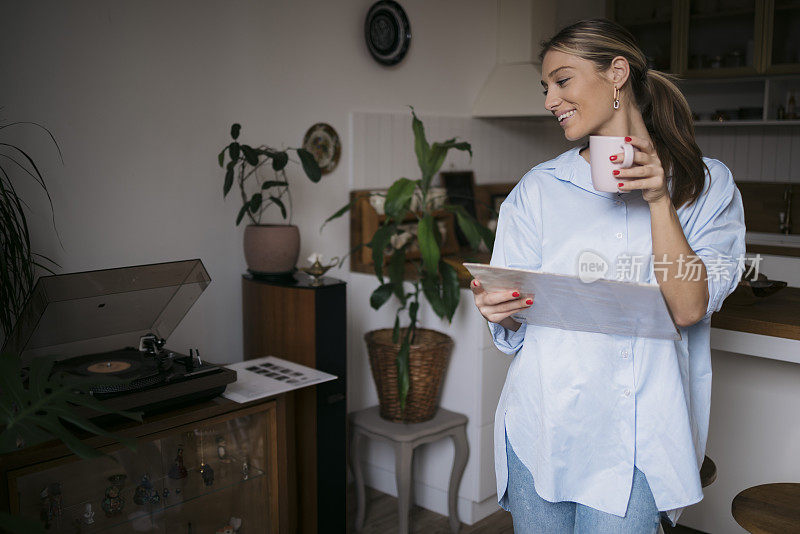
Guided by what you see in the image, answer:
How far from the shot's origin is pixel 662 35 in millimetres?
4633

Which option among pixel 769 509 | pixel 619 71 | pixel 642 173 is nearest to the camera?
pixel 642 173

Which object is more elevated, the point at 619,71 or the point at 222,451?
the point at 619,71

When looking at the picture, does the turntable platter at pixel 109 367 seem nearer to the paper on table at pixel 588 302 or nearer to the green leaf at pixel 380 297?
the green leaf at pixel 380 297

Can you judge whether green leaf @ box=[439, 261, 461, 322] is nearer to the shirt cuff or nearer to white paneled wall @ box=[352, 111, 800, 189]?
white paneled wall @ box=[352, 111, 800, 189]

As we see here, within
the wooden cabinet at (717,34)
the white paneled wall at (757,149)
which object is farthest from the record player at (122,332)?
the white paneled wall at (757,149)

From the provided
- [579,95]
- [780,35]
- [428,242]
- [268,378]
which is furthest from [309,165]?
[780,35]

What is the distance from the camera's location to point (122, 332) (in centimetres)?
208

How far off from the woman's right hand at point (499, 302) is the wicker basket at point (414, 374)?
Result: 142 centimetres

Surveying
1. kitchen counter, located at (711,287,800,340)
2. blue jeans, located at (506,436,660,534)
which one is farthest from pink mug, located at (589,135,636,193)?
kitchen counter, located at (711,287,800,340)

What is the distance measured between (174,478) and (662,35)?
13.0ft

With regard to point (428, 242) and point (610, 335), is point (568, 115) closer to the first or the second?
point (610, 335)

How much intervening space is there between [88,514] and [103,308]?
524mm

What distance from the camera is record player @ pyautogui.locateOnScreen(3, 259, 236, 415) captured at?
5.97 ft

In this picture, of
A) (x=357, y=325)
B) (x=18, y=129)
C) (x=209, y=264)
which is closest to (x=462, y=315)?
(x=357, y=325)
